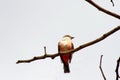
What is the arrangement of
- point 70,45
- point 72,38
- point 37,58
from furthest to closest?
point 72,38 → point 70,45 → point 37,58

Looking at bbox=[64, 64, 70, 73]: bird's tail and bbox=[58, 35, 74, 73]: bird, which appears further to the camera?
bbox=[64, 64, 70, 73]: bird's tail

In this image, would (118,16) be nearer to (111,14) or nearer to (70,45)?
(111,14)

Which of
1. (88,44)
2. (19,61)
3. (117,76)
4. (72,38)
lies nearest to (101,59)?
(88,44)

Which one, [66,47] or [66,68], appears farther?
[66,68]

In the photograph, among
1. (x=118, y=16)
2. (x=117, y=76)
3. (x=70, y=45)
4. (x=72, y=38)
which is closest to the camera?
(x=117, y=76)

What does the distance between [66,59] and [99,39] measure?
41.1 feet

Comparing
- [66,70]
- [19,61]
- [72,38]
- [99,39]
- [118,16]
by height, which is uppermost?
[118,16]

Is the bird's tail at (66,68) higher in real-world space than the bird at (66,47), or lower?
lower

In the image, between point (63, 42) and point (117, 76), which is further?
point (63, 42)

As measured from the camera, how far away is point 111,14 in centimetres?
330

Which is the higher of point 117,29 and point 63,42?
point 117,29

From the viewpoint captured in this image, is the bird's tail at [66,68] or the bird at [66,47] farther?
the bird's tail at [66,68]

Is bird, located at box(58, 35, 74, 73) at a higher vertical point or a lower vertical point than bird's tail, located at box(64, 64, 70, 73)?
Answer: higher

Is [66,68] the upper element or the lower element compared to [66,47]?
lower
